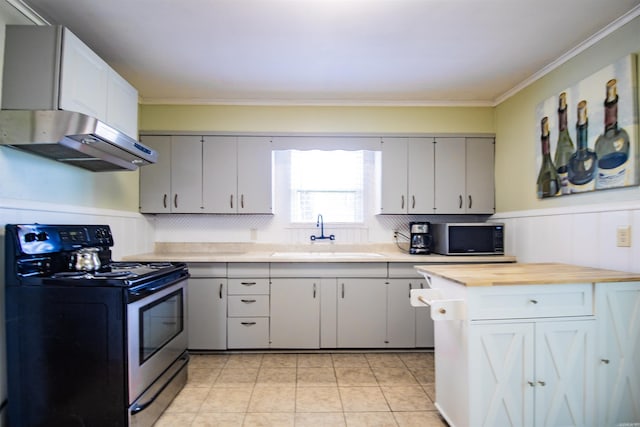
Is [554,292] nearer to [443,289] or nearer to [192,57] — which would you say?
[443,289]

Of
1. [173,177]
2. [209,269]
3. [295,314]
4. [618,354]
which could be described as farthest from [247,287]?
[618,354]

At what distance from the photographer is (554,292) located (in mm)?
1689

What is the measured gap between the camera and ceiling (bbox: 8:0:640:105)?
1.95 metres

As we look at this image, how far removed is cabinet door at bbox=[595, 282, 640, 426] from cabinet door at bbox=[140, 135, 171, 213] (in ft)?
11.1

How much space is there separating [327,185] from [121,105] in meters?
1.99

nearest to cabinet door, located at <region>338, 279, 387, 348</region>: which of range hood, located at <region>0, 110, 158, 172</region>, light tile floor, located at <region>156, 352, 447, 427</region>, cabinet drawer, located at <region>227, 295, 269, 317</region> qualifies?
light tile floor, located at <region>156, 352, 447, 427</region>

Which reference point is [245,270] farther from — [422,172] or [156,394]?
[422,172]

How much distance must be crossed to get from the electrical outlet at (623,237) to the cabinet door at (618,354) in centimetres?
32

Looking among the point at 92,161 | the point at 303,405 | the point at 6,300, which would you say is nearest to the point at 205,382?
the point at 303,405

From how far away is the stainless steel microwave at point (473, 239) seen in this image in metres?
3.08

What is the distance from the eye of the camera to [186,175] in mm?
3262

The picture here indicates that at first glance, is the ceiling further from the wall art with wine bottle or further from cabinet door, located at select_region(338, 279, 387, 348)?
cabinet door, located at select_region(338, 279, 387, 348)

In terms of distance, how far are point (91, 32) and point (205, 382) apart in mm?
2572

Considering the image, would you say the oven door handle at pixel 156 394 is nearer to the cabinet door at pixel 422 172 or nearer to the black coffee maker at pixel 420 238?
the black coffee maker at pixel 420 238
